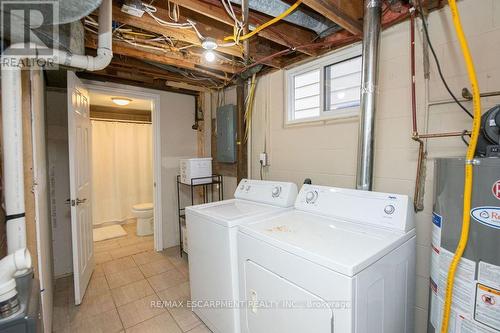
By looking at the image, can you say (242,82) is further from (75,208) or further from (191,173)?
(75,208)

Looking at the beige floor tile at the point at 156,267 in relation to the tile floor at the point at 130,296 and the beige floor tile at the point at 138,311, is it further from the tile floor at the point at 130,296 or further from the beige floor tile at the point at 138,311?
the beige floor tile at the point at 138,311

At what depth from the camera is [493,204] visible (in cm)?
89

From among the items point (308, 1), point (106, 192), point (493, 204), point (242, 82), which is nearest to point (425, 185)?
point (493, 204)

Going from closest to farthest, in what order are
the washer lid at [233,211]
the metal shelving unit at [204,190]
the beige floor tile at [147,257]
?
1. the washer lid at [233,211]
2. the beige floor tile at [147,257]
3. the metal shelving unit at [204,190]

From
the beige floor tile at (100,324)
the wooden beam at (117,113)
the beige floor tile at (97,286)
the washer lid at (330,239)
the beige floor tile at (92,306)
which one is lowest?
the beige floor tile at (100,324)

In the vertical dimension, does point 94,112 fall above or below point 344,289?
above

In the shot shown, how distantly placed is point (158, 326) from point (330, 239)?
159 centimetres

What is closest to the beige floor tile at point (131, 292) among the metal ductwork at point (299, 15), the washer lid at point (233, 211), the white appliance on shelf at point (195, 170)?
the washer lid at point (233, 211)

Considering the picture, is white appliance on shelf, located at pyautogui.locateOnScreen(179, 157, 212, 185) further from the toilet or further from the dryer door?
the dryer door

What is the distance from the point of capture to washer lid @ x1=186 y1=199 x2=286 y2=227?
1564 mm

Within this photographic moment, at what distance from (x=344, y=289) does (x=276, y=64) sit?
200cm

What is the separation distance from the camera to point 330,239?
4.01 ft

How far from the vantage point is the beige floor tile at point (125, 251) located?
3094 millimetres

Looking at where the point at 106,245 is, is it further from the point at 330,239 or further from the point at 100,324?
the point at 330,239
